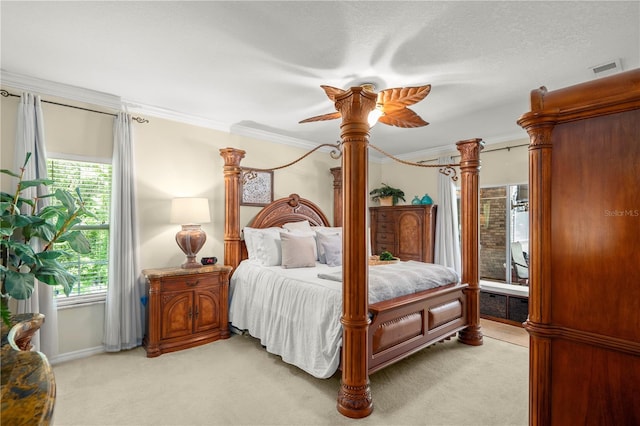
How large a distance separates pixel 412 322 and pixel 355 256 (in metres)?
1.08

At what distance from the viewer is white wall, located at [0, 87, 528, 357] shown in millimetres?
3092

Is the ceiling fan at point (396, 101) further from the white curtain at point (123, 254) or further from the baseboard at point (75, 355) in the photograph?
the baseboard at point (75, 355)

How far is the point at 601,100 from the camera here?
100 centimetres

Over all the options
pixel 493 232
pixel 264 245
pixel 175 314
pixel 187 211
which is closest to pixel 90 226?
pixel 187 211

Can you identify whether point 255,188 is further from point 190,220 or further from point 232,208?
point 190,220

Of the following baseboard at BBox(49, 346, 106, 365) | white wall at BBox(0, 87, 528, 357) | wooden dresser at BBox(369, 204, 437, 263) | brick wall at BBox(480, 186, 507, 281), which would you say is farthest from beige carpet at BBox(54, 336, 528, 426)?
wooden dresser at BBox(369, 204, 437, 263)

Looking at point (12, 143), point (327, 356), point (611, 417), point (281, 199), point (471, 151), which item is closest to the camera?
point (611, 417)

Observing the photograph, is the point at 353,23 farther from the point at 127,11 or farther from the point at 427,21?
the point at 127,11

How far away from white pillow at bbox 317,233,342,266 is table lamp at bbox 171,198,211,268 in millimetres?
1449

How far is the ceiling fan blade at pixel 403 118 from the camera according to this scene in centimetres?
276

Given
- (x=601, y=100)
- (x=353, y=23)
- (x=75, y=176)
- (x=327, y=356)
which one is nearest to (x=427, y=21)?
(x=353, y=23)

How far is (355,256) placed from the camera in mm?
2248

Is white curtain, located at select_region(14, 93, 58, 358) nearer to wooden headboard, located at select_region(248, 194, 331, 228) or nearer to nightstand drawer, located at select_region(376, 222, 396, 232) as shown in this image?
Answer: wooden headboard, located at select_region(248, 194, 331, 228)

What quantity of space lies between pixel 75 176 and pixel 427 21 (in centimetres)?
340
